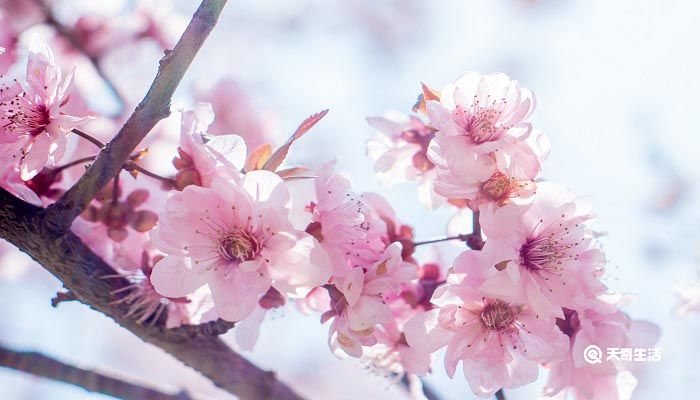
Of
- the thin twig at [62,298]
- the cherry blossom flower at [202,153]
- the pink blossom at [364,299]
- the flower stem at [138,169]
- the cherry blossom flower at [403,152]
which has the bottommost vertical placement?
the thin twig at [62,298]

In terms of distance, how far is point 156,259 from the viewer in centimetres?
139

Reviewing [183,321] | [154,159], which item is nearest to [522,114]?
[183,321]

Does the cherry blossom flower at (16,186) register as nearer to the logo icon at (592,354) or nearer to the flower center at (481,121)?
the flower center at (481,121)

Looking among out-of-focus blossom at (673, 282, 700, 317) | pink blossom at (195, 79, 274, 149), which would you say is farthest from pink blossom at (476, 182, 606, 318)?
pink blossom at (195, 79, 274, 149)

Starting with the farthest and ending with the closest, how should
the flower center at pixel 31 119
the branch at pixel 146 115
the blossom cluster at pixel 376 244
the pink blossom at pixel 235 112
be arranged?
1. the pink blossom at pixel 235 112
2. the flower center at pixel 31 119
3. the blossom cluster at pixel 376 244
4. the branch at pixel 146 115

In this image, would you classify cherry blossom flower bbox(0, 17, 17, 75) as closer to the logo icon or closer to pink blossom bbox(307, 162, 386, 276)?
pink blossom bbox(307, 162, 386, 276)

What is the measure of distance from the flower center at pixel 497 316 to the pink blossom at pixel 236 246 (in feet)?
1.11

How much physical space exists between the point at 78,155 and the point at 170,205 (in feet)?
2.20

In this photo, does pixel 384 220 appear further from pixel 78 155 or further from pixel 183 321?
pixel 78 155

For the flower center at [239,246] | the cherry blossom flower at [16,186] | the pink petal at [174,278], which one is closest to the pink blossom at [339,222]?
the flower center at [239,246]

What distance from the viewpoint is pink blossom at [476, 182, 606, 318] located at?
115 cm

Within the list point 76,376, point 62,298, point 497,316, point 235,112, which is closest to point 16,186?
point 62,298

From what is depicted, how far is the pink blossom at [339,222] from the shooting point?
120 cm

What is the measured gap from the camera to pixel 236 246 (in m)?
1.17
